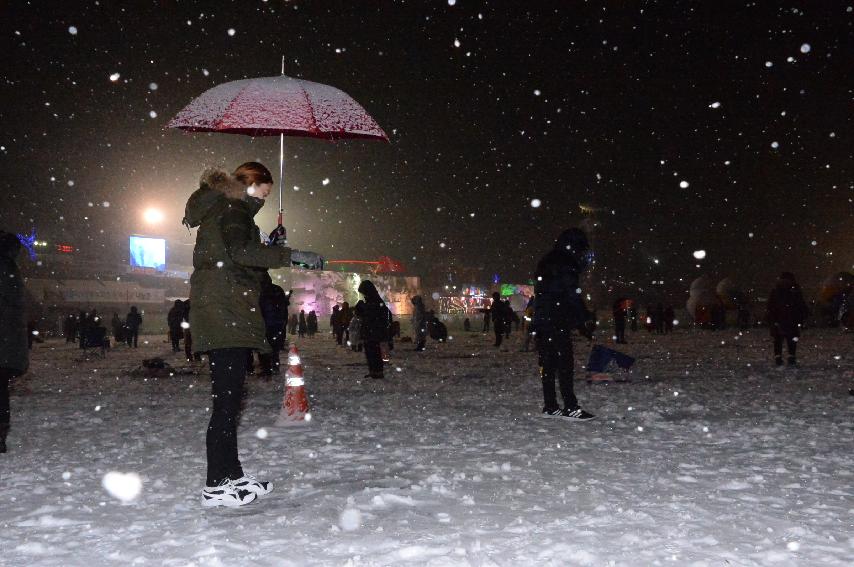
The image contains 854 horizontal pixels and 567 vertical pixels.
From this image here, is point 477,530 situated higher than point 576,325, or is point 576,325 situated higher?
point 576,325

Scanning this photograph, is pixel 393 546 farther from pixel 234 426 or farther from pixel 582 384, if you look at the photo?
pixel 582 384

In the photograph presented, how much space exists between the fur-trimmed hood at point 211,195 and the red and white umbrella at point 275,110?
356cm

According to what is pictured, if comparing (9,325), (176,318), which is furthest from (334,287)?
(9,325)

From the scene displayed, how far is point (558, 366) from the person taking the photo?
7613 millimetres

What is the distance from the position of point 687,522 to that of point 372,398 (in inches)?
248

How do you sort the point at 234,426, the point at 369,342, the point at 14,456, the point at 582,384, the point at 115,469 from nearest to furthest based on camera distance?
1. the point at 234,426
2. the point at 115,469
3. the point at 14,456
4. the point at 582,384
5. the point at 369,342

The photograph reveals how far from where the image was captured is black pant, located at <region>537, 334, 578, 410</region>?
7566 mm

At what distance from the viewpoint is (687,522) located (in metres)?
3.76

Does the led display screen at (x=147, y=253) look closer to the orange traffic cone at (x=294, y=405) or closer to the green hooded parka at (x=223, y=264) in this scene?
the orange traffic cone at (x=294, y=405)

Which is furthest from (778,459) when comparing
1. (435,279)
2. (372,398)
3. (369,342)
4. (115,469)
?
(435,279)

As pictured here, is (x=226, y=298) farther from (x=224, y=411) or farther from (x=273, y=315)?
(x=273, y=315)

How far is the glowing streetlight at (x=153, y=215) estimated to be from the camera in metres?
77.9

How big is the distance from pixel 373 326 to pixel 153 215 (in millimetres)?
71494

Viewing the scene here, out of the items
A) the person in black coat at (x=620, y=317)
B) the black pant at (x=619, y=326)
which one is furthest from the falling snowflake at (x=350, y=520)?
the person in black coat at (x=620, y=317)
